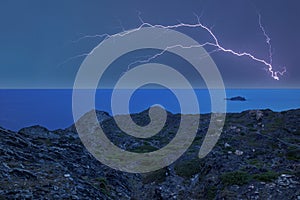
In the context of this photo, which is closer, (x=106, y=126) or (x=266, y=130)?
(x=266, y=130)

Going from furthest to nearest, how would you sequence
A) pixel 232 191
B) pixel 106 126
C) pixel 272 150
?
pixel 106 126 < pixel 272 150 < pixel 232 191

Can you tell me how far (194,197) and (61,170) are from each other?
42.7ft

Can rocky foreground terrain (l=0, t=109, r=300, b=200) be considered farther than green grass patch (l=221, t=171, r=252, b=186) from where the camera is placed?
No

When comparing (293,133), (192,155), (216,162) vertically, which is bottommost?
(216,162)

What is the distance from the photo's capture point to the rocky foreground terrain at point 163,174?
75.8 ft

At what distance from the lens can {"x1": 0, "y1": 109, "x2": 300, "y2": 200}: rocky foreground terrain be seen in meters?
23.1

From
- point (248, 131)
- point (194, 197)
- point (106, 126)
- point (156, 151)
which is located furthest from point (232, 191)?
point (106, 126)

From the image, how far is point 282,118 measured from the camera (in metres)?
67.6

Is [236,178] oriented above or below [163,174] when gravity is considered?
below

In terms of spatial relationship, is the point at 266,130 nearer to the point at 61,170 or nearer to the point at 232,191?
the point at 232,191

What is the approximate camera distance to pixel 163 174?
35.1 metres

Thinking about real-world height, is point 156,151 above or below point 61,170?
above

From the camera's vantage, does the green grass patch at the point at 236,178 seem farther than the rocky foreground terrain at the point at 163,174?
Yes

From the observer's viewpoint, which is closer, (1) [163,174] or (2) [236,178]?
(2) [236,178]
